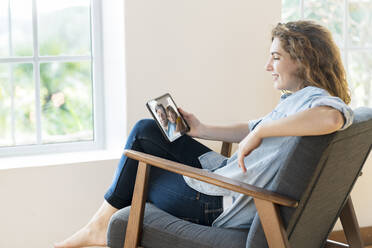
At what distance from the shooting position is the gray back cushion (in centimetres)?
183

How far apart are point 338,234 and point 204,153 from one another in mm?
1131

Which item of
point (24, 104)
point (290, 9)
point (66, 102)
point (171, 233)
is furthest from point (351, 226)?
point (24, 104)

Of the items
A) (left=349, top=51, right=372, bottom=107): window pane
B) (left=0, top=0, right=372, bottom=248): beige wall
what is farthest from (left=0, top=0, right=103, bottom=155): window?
(left=349, top=51, right=372, bottom=107): window pane

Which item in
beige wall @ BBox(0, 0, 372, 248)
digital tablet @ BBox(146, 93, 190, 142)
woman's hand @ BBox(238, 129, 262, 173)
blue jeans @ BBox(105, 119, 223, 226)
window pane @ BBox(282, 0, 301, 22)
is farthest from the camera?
window pane @ BBox(282, 0, 301, 22)

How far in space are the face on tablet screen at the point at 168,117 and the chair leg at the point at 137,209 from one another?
354 millimetres

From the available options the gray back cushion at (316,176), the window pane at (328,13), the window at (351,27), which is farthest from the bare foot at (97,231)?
the window pane at (328,13)

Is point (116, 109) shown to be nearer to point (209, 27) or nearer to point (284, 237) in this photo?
point (209, 27)

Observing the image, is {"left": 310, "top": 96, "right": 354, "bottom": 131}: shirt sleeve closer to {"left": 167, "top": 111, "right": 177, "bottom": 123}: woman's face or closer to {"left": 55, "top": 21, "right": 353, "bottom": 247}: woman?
{"left": 55, "top": 21, "right": 353, "bottom": 247}: woman

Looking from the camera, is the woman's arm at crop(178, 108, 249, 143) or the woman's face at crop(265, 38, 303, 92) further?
the woman's arm at crop(178, 108, 249, 143)

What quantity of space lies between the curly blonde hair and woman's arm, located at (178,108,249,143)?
22.2 inches

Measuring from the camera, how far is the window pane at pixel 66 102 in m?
3.03

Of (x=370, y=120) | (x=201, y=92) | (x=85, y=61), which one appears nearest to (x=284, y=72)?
(x=370, y=120)

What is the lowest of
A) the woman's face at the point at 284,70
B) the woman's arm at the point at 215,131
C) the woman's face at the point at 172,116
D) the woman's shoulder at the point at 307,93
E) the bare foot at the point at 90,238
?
the bare foot at the point at 90,238

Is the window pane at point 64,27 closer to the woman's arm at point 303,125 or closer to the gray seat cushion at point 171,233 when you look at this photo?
the gray seat cushion at point 171,233
